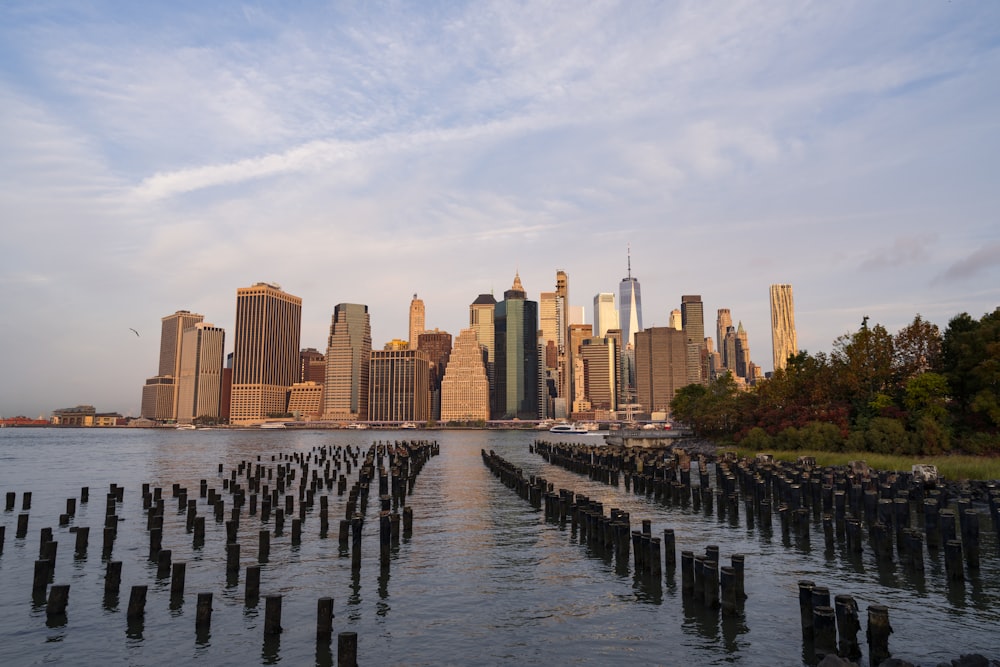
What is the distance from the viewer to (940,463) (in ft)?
158

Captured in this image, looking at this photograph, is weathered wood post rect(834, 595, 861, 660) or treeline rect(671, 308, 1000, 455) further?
treeline rect(671, 308, 1000, 455)

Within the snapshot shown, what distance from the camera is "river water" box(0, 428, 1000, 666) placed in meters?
16.4

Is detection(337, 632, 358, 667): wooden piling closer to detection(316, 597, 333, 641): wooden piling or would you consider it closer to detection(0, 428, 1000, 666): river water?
detection(0, 428, 1000, 666): river water

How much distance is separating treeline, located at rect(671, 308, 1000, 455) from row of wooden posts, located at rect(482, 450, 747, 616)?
3761cm

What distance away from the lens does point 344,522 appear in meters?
29.5

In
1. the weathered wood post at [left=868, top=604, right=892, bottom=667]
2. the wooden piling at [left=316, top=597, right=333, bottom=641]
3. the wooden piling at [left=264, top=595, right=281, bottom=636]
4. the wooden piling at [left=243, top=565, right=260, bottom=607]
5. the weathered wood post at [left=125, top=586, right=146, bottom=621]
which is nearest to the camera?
the weathered wood post at [left=868, top=604, right=892, bottom=667]

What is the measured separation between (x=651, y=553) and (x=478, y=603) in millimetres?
6106

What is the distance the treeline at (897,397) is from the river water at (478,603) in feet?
88.2

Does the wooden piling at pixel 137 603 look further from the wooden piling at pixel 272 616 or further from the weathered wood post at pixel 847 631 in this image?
the weathered wood post at pixel 847 631

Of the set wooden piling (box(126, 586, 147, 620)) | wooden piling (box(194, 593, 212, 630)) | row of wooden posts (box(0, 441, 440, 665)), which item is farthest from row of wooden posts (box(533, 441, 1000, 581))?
wooden piling (box(126, 586, 147, 620))

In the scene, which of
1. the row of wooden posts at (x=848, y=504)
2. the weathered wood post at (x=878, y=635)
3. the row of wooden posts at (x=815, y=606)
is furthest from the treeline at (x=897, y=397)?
the weathered wood post at (x=878, y=635)

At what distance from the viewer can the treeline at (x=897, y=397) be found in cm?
5597

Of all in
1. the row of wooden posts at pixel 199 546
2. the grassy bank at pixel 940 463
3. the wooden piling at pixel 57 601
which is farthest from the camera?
the grassy bank at pixel 940 463

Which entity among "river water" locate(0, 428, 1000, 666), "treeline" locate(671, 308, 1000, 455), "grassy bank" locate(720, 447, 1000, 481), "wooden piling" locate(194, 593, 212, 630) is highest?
"treeline" locate(671, 308, 1000, 455)
